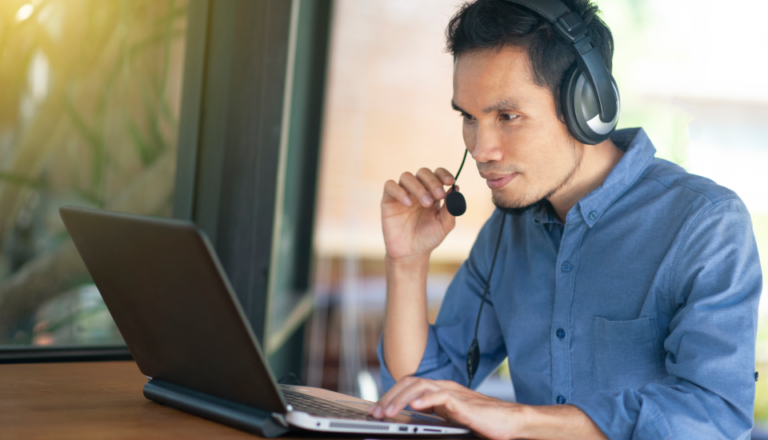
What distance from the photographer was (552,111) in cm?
102

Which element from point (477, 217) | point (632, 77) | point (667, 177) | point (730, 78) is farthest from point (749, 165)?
point (667, 177)

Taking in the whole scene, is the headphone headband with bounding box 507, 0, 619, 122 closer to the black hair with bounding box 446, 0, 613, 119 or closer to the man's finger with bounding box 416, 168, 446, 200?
the black hair with bounding box 446, 0, 613, 119

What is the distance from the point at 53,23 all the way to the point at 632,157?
111 cm

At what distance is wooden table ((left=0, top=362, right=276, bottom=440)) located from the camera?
605 millimetres

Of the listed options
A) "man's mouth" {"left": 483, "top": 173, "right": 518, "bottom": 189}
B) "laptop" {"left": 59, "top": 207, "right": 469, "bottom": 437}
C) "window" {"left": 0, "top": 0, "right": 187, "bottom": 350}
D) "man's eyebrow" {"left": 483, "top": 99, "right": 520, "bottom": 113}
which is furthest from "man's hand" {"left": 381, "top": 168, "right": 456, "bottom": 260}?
"window" {"left": 0, "top": 0, "right": 187, "bottom": 350}

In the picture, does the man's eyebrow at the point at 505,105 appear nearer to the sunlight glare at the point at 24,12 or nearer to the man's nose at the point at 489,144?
the man's nose at the point at 489,144

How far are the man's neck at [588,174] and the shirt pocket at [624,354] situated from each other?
252 mm

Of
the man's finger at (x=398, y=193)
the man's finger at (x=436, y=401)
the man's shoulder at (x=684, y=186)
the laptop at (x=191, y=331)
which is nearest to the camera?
the laptop at (x=191, y=331)

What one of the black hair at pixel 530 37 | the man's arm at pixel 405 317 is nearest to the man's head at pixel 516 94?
the black hair at pixel 530 37

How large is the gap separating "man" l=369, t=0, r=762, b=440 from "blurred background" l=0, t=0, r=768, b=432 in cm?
35

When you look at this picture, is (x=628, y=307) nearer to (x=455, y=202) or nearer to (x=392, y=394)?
(x=455, y=202)

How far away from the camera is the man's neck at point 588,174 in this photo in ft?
3.62

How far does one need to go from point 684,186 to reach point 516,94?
326 millimetres

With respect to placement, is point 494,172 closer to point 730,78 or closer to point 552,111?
point 552,111
